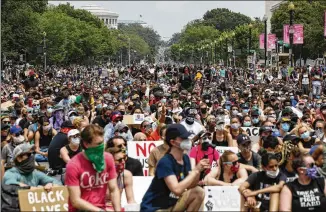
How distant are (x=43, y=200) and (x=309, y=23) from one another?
10847cm

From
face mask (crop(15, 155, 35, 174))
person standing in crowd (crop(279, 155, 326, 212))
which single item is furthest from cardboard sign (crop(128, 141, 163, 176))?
person standing in crowd (crop(279, 155, 326, 212))

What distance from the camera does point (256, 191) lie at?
351 inches

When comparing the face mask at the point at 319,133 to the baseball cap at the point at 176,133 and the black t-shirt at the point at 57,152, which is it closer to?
the black t-shirt at the point at 57,152

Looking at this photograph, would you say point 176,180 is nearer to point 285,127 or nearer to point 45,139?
point 285,127

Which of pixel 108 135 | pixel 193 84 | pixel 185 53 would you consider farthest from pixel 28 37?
pixel 185 53

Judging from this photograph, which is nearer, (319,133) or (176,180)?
(176,180)

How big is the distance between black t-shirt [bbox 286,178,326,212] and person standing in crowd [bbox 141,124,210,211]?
3.33 ft

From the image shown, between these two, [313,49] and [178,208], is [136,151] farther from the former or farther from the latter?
[313,49]

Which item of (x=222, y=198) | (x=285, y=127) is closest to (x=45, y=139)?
(x=285, y=127)

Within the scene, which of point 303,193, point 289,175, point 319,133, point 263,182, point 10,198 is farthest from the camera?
point 319,133

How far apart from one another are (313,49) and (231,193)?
8857cm

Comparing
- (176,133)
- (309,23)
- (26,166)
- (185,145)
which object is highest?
(309,23)

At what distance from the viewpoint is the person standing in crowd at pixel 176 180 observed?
7652mm

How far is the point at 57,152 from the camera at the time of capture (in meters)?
13.0
